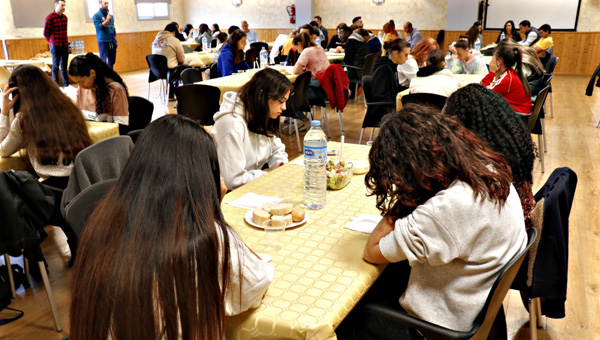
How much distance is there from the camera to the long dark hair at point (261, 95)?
2.75 metres

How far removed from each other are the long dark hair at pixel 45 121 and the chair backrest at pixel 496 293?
2.36 m

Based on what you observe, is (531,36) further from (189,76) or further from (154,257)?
(154,257)

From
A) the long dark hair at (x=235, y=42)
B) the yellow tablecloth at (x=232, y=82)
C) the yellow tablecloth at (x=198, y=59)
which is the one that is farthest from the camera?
the yellow tablecloth at (x=198, y=59)

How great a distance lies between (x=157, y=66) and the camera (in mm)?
7781

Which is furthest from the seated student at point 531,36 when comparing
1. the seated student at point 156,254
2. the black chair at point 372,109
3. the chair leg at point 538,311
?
the seated student at point 156,254

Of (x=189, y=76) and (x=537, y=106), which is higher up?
(x=189, y=76)

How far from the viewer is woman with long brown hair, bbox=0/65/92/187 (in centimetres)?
284

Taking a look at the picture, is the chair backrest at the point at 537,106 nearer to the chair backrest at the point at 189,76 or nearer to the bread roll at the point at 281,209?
the bread roll at the point at 281,209

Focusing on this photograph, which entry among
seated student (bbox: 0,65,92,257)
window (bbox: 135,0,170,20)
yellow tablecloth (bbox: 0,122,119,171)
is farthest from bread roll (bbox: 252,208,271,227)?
window (bbox: 135,0,170,20)

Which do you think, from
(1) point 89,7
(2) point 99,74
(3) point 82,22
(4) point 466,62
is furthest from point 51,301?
(1) point 89,7

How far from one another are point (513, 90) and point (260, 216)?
11.7ft

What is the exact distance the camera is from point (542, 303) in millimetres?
2119

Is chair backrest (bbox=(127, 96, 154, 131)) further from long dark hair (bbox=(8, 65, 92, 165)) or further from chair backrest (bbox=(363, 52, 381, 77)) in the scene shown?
chair backrest (bbox=(363, 52, 381, 77))

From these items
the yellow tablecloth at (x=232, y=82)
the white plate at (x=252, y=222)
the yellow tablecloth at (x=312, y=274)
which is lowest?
the yellow tablecloth at (x=312, y=274)
